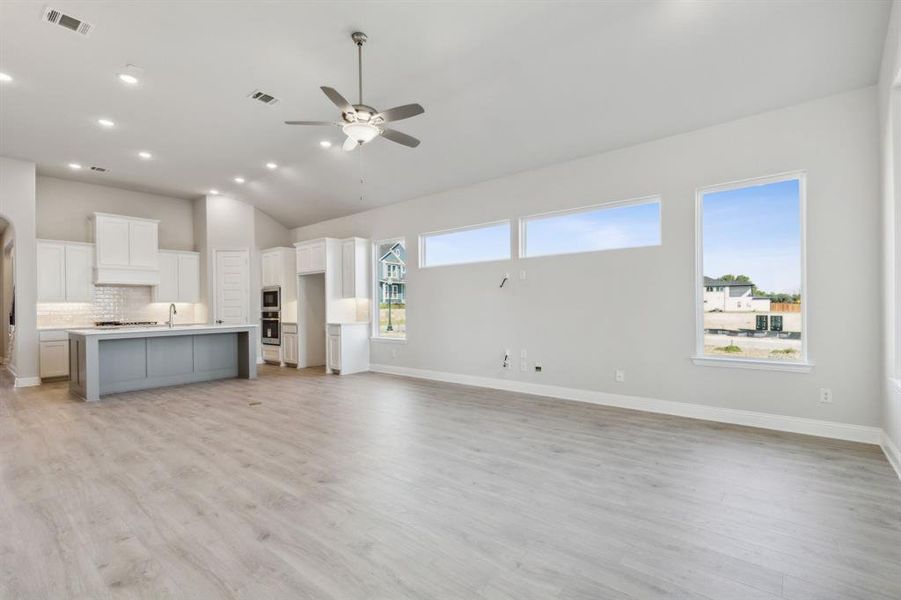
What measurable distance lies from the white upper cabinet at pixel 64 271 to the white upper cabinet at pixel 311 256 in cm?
355

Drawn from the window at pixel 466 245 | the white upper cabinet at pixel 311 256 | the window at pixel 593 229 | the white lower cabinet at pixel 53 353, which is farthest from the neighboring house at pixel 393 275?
the white lower cabinet at pixel 53 353

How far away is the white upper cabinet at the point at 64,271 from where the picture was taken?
715 cm

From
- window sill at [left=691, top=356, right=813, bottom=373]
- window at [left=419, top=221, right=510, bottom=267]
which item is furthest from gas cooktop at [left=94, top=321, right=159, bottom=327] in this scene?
window sill at [left=691, top=356, right=813, bottom=373]

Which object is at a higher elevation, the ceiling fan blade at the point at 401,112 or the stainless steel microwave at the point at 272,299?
the ceiling fan blade at the point at 401,112

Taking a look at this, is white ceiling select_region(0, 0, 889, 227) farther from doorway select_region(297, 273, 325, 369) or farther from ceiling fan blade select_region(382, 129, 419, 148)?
doorway select_region(297, 273, 325, 369)

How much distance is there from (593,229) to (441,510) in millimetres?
4045

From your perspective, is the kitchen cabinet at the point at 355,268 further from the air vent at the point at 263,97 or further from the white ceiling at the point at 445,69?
the air vent at the point at 263,97

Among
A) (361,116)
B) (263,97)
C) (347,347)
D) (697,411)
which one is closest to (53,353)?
(347,347)

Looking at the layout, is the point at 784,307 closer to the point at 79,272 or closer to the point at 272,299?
the point at 272,299

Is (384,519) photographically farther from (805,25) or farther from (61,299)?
(61,299)

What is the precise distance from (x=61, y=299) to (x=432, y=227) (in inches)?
258

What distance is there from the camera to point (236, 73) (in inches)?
175

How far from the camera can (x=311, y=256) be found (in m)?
8.41

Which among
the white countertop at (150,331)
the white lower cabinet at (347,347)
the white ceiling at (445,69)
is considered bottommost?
the white lower cabinet at (347,347)
